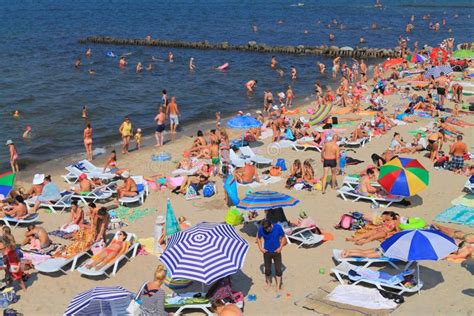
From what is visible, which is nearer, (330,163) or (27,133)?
(330,163)

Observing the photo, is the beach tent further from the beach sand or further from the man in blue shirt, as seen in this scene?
the man in blue shirt

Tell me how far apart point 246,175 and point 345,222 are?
3660 mm

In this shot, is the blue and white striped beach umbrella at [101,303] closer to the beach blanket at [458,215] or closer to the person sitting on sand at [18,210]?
the person sitting on sand at [18,210]

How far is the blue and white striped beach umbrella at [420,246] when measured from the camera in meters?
7.93

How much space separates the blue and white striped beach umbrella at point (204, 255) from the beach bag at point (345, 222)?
11.1 feet

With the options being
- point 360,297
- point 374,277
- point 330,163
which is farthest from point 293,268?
point 330,163

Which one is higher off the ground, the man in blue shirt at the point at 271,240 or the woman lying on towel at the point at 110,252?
the man in blue shirt at the point at 271,240

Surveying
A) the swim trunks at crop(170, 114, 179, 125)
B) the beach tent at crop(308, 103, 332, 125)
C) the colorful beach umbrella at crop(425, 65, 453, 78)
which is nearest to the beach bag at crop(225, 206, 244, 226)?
the beach tent at crop(308, 103, 332, 125)

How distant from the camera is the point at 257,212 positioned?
40.2 feet

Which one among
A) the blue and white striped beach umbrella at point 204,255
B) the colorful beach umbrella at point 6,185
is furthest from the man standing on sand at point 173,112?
the blue and white striped beach umbrella at point 204,255

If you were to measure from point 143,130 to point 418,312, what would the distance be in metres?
15.6

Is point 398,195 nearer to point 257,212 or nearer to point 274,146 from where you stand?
point 257,212

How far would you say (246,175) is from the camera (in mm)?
14070

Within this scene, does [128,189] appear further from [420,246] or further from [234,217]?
[420,246]
